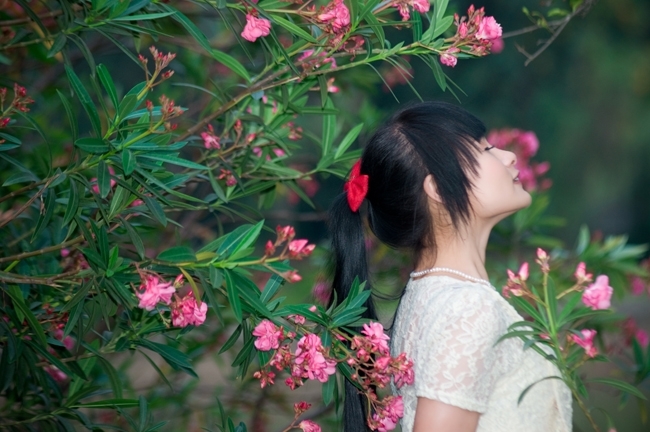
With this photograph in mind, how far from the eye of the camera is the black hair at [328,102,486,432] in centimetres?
138

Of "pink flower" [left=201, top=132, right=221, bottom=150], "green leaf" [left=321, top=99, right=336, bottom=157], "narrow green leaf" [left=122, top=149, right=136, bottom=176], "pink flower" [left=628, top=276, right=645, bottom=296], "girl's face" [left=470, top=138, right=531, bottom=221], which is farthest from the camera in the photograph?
"pink flower" [left=628, top=276, right=645, bottom=296]

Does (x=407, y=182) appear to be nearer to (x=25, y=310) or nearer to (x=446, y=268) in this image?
(x=446, y=268)

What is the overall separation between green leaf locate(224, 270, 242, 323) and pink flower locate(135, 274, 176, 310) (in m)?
0.08

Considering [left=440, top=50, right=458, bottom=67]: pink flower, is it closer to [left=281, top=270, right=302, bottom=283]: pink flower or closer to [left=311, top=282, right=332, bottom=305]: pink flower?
[left=281, top=270, right=302, bottom=283]: pink flower

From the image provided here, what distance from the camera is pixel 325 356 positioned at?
3.87 ft

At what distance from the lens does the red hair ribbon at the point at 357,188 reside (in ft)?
4.83

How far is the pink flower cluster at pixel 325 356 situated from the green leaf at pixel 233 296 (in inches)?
3.8

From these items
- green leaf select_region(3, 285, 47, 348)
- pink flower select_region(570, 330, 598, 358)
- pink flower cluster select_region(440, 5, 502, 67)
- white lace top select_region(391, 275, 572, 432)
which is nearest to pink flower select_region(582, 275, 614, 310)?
pink flower select_region(570, 330, 598, 358)

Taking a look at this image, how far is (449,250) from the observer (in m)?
1.43

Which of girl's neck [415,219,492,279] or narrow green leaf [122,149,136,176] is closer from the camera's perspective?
narrow green leaf [122,149,136,176]

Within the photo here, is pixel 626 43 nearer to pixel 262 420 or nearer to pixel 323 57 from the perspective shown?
pixel 262 420

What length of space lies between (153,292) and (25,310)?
0.26m

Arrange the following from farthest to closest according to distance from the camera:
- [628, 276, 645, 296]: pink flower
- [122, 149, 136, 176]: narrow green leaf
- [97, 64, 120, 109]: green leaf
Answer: [628, 276, 645, 296]: pink flower → [97, 64, 120, 109]: green leaf → [122, 149, 136, 176]: narrow green leaf

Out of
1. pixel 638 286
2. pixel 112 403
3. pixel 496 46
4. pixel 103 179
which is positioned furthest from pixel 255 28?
pixel 638 286
